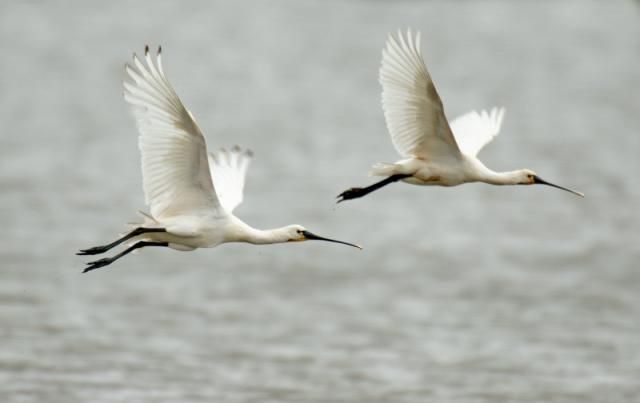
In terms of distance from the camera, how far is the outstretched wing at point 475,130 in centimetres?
1525

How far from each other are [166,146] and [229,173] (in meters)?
2.18

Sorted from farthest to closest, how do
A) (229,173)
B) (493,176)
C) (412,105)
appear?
1. (229,173)
2. (493,176)
3. (412,105)

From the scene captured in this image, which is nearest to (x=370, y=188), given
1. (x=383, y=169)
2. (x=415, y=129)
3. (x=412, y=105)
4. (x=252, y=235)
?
(x=383, y=169)

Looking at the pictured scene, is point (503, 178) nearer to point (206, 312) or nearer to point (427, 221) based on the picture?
point (206, 312)

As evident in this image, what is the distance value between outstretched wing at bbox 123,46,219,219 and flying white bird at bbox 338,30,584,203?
47.5 inches

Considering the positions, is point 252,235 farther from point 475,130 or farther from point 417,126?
point 475,130

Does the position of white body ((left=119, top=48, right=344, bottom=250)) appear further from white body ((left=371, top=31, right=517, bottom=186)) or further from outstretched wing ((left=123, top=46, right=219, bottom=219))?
white body ((left=371, top=31, right=517, bottom=186))

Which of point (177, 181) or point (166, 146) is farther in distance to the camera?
point (177, 181)

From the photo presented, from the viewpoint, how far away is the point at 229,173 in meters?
14.9

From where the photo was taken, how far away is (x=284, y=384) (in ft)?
63.8

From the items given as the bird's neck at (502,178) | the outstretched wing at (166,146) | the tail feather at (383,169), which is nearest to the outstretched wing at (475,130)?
the bird's neck at (502,178)

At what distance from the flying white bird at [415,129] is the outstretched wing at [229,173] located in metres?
1.23

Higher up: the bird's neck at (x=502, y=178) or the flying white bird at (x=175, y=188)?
the bird's neck at (x=502, y=178)

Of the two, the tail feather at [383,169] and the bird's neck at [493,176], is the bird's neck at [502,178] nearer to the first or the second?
the bird's neck at [493,176]
